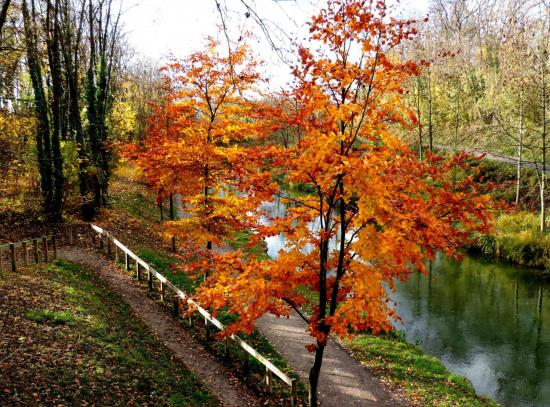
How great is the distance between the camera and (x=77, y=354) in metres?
8.12

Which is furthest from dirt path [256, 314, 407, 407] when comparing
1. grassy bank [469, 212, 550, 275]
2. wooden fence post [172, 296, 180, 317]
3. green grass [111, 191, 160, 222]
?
green grass [111, 191, 160, 222]

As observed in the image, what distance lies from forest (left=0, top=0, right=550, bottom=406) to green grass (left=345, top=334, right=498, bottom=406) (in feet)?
0.24

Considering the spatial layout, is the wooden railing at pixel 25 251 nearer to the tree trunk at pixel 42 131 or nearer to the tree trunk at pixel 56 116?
the tree trunk at pixel 56 116

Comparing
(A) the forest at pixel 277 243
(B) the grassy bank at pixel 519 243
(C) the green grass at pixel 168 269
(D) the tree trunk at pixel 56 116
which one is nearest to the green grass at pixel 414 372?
(A) the forest at pixel 277 243

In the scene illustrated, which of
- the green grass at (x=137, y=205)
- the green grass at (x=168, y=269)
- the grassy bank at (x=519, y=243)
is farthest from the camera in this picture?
the green grass at (x=137, y=205)

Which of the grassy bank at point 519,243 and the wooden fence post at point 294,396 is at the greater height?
the grassy bank at point 519,243

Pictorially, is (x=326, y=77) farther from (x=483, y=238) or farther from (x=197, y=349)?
(x=483, y=238)

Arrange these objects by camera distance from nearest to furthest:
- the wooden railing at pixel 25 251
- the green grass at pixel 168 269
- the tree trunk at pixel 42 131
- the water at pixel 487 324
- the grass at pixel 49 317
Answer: the grass at pixel 49 317 → the wooden railing at pixel 25 251 → the water at pixel 487 324 → the green grass at pixel 168 269 → the tree trunk at pixel 42 131

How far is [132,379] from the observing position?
811cm

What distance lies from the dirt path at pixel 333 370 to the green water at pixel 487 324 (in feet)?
10.1

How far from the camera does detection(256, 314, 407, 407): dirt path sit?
983cm

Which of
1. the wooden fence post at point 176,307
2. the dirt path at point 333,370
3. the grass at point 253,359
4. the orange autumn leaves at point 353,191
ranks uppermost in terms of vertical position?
the orange autumn leaves at point 353,191

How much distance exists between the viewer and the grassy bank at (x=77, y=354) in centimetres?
700

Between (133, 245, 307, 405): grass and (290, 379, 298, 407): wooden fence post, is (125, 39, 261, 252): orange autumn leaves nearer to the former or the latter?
(133, 245, 307, 405): grass
